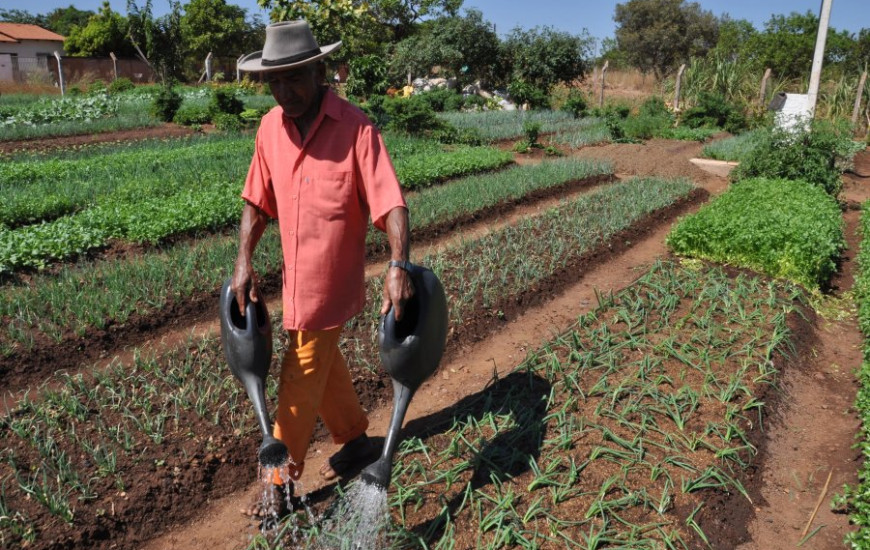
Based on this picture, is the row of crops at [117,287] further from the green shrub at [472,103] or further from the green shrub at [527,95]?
the green shrub at [472,103]

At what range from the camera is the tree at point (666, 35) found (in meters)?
35.7

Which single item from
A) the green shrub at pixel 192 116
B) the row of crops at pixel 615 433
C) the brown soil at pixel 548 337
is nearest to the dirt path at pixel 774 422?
the brown soil at pixel 548 337

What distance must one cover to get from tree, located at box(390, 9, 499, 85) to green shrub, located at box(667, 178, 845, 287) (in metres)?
16.5

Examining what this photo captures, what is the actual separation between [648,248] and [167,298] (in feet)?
16.3

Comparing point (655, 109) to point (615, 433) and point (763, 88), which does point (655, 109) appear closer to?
point (763, 88)

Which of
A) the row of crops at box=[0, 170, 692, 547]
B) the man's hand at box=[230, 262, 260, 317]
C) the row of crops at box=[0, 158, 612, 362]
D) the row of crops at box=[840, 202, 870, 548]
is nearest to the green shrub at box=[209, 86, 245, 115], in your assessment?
the row of crops at box=[0, 158, 612, 362]

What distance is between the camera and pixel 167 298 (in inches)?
193

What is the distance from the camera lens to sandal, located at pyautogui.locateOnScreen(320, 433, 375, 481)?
3.08 m

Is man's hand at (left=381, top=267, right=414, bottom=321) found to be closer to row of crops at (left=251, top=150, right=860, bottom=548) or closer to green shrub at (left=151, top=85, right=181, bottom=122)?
row of crops at (left=251, top=150, right=860, bottom=548)

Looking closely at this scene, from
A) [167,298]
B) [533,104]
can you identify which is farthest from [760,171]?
[533,104]

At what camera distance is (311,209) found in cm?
250

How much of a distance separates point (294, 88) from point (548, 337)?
9.66 feet

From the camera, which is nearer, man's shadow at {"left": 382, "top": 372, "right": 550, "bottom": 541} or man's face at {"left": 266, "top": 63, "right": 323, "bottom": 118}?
man's face at {"left": 266, "top": 63, "right": 323, "bottom": 118}

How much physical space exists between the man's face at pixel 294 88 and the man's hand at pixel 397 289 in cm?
74
